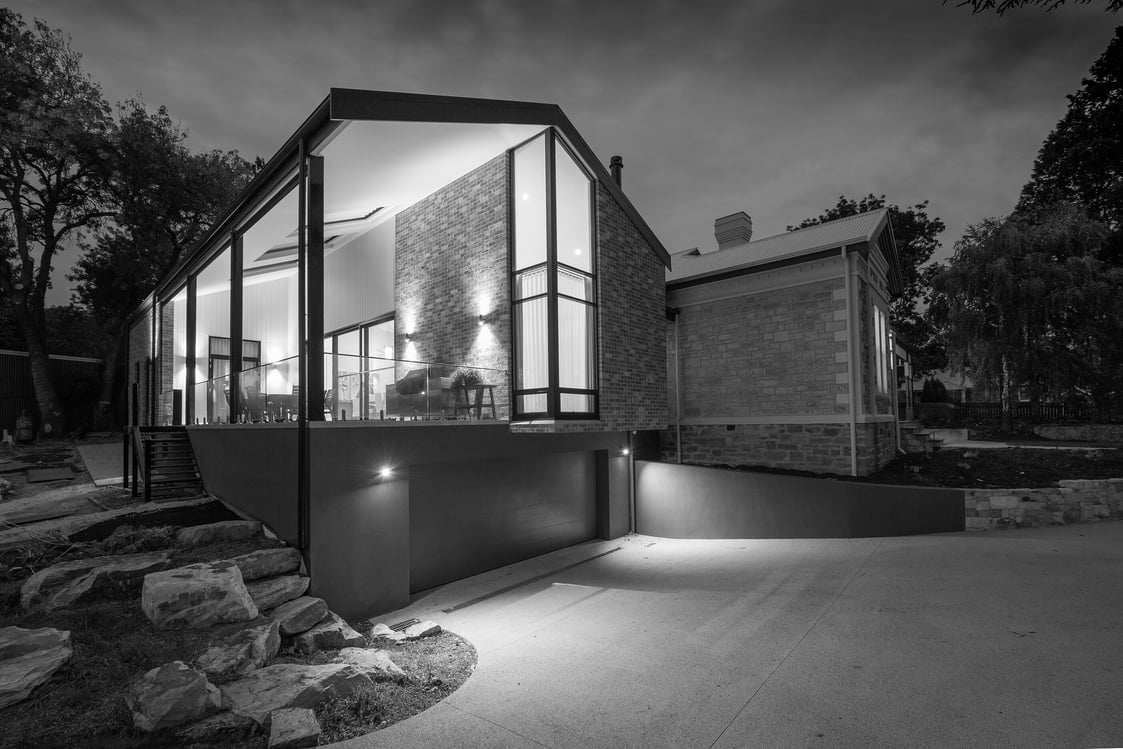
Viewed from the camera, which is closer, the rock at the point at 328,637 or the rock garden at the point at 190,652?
the rock garden at the point at 190,652

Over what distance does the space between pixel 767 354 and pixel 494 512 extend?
6.51 metres

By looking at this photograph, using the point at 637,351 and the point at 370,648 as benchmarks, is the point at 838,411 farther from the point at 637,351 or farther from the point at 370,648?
the point at 370,648

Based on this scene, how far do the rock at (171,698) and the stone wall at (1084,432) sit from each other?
2267cm

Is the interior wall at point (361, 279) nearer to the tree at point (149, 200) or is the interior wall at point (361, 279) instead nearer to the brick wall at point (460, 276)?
the brick wall at point (460, 276)

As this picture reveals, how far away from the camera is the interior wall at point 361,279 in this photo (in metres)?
12.2

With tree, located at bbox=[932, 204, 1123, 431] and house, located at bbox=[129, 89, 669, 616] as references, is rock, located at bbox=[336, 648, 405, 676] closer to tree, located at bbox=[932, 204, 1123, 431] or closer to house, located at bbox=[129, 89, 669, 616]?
house, located at bbox=[129, 89, 669, 616]

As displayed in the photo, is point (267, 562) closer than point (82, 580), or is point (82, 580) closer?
point (82, 580)

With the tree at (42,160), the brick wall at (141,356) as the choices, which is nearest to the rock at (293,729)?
the brick wall at (141,356)

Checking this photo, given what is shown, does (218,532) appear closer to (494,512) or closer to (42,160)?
(494,512)

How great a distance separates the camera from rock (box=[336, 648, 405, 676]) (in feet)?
15.4

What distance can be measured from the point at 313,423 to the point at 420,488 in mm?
2135

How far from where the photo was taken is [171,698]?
3.68 metres

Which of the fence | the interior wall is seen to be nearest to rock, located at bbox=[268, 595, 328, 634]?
the interior wall

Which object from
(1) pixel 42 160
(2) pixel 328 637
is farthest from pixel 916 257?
(1) pixel 42 160
